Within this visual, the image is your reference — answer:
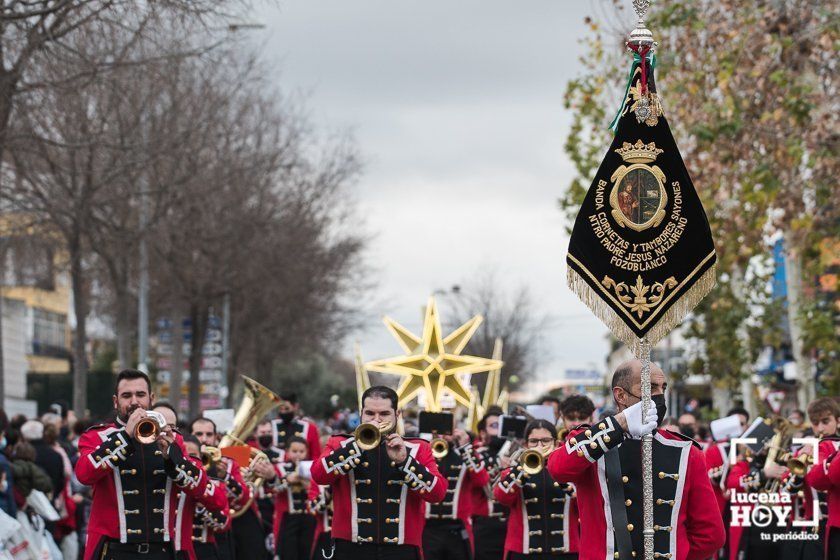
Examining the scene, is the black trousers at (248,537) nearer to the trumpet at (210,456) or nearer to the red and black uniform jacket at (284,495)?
the red and black uniform jacket at (284,495)

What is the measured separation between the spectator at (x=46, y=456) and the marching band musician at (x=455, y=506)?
4.49 m

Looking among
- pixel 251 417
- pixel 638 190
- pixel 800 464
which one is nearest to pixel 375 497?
pixel 638 190

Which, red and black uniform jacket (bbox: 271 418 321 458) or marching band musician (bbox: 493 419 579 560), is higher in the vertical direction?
red and black uniform jacket (bbox: 271 418 321 458)

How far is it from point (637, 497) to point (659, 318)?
1.01 m

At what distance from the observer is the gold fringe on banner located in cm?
830

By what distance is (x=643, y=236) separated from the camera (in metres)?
8.38

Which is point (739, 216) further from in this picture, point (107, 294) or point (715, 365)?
point (107, 294)

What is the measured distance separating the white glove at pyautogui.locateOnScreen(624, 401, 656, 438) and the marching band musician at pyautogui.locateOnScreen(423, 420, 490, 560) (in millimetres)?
7770

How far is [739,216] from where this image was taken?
80.5ft

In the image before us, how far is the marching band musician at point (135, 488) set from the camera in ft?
32.9

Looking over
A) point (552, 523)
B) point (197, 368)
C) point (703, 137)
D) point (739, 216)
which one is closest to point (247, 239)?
point (197, 368)

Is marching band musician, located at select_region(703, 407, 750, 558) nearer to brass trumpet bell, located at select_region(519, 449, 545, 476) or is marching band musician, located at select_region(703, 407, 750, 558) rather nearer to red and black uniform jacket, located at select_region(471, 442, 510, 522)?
red and black uniform jacket, located at select_region(471, 442, 510, 522)

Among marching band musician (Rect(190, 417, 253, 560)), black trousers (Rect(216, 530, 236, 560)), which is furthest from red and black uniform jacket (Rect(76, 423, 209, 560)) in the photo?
black trousers (Rect(216, 530, 236, 560))

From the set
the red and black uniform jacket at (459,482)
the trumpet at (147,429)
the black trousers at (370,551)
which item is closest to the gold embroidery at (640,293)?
the trumpet at (147,429)
